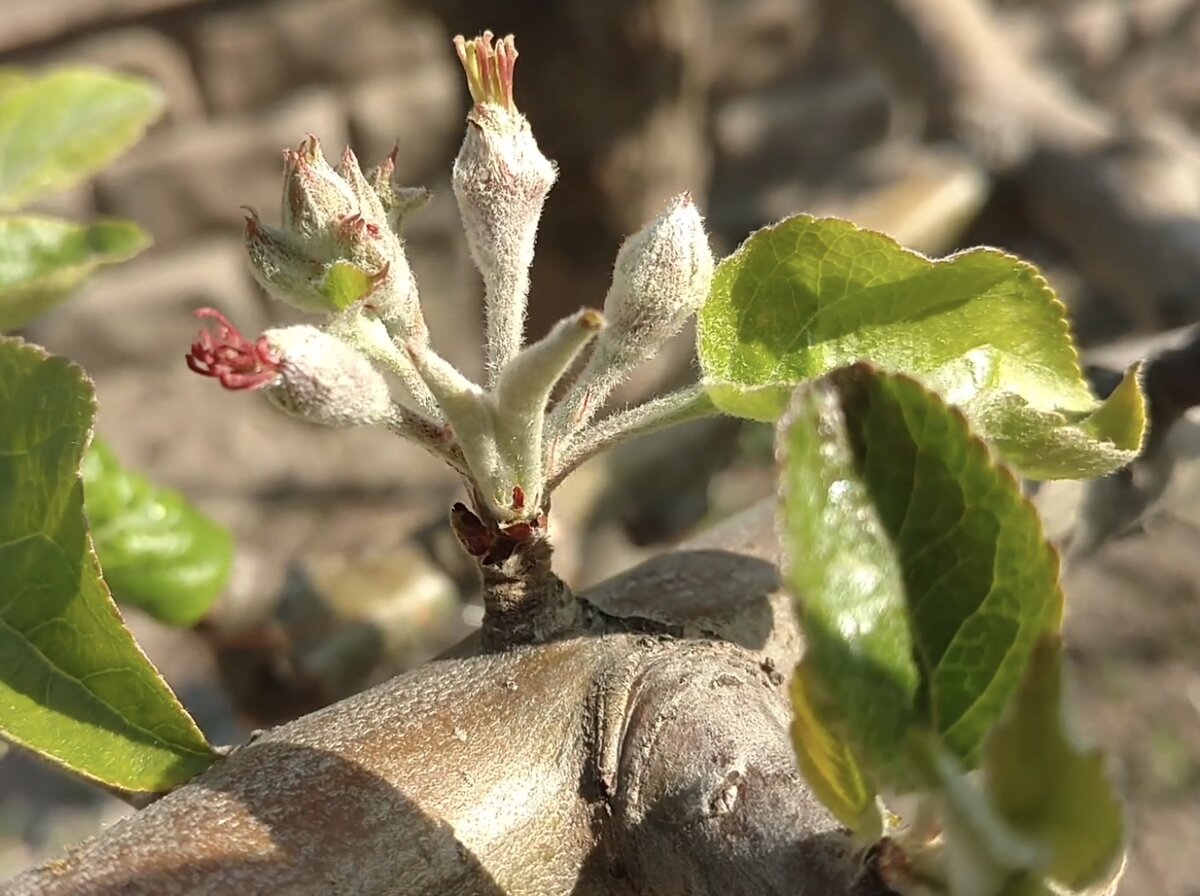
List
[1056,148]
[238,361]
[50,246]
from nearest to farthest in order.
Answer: [238,361], [50,246], [1056,148]

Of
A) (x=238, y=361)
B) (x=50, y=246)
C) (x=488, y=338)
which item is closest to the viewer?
(x=238, y=361)

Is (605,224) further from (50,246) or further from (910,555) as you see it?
(910,555)

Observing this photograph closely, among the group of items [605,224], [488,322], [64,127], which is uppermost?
[64,127]

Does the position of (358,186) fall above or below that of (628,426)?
above

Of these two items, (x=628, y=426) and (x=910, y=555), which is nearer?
(x=910, y=555)

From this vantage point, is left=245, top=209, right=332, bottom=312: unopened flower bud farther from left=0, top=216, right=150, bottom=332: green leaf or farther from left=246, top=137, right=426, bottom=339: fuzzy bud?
left=0, top=216, right=150, bottom=332: green leaf

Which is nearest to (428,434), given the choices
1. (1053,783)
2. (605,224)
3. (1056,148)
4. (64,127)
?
(1053,783)
